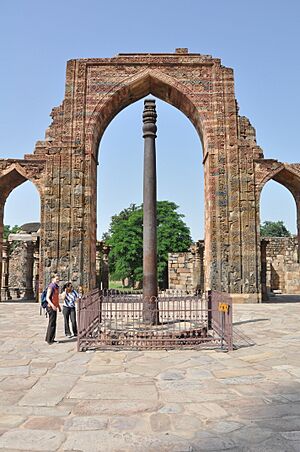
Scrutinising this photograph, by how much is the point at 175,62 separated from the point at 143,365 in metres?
13.4

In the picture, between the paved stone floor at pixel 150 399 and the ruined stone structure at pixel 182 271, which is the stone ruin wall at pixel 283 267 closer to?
the ruined stone structure at pixel 182 271

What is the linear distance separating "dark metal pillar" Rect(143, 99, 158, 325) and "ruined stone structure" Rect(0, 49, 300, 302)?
292 inches

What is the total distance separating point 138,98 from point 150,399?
14.5m

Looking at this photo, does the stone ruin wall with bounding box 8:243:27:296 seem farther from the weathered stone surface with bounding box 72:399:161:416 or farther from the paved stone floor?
the weathered stone surface with bounding box 72:399:161:416

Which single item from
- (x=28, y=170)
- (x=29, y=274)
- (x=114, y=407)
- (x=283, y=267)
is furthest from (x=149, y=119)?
(x=283, y=267)

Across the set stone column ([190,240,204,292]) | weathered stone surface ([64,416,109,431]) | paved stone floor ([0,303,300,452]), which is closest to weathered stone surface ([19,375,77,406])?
paved stone floor ([0,303,300,452])

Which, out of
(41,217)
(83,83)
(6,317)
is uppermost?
(83,83)

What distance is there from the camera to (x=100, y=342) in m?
6.04

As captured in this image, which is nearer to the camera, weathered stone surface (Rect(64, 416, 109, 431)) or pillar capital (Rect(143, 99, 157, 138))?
weathered stone surface (Rect(64, 416, 109, 431))

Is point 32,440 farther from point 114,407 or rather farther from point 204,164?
point 204,164

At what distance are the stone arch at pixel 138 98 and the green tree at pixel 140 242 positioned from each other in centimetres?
1431

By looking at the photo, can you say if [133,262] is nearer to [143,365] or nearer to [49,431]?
[143,365]

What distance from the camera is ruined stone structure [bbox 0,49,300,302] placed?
14172 mm

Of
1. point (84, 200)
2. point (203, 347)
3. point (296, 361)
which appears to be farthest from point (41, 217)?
point (296, 361)
